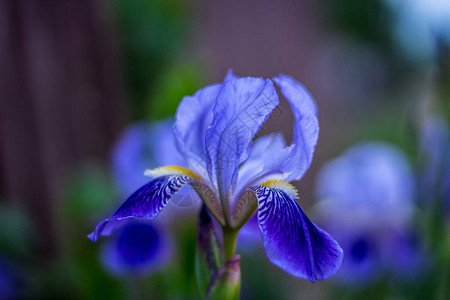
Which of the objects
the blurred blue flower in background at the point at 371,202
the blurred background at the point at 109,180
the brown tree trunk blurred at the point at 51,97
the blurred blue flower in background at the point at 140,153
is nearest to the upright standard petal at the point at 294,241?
the blurred background at the point at 109,180

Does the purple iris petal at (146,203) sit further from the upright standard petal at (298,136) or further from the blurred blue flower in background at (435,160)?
the blurred blue flower in background at (435,160)

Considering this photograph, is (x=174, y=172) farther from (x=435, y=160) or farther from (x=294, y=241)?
(x=435, y=160)

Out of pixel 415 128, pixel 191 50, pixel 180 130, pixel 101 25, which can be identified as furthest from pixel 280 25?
pixel 180 130

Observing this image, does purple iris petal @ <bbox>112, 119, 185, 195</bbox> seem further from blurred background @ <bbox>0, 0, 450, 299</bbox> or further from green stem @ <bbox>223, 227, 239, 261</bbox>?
green stem @ <bbox>223, 227, 239, 261</bbox>

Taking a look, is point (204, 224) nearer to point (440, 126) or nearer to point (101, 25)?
point (440, 126)

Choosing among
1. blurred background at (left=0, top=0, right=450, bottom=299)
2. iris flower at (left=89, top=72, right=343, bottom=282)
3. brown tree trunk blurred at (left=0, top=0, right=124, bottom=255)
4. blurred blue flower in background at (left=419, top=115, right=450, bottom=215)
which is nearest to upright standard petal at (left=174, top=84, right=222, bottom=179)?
iris flower at (left=89, top=72, right=343, bottom=282)

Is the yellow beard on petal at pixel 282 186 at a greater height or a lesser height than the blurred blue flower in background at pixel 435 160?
greater

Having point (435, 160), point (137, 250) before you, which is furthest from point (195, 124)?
point (435, 160)
